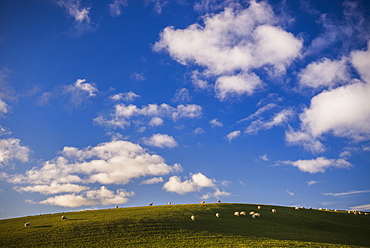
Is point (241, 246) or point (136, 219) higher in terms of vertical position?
point (136, 219)

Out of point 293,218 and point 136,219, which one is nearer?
point 136,219

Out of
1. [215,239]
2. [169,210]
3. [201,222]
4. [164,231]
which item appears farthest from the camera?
[169,210]

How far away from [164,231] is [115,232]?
706cm

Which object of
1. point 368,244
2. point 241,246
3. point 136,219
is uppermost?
point 136,219

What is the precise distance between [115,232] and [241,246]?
57.8ft

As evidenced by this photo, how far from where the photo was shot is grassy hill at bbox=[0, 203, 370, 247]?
3256 cm

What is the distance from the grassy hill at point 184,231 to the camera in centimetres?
3256

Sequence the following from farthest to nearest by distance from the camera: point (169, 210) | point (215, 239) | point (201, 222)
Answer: point (169, 210), point (201, 222), point (215, 239)

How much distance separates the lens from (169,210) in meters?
50.1

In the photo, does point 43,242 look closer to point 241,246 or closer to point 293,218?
point 241,246

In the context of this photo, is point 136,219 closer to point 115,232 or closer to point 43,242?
point 115,232

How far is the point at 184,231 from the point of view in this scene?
1462 inches

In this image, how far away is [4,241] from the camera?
3281 centimetres

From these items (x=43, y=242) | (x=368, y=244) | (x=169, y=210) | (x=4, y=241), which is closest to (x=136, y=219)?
(x=169, y=210)
